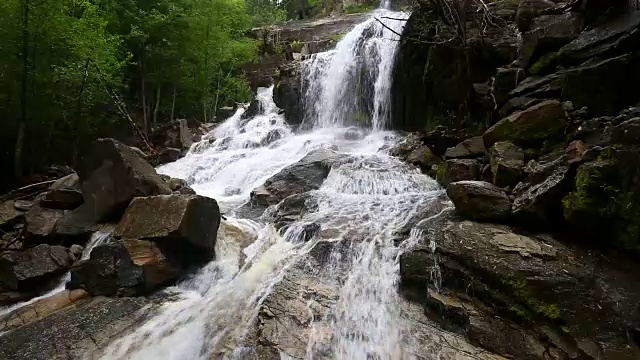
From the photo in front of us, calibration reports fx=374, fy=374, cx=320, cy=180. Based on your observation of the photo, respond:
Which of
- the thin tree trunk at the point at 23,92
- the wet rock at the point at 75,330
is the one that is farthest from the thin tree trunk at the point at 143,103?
the wet rock at the point at 75,330

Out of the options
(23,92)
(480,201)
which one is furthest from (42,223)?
(480,201)

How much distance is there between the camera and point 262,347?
3738 mm

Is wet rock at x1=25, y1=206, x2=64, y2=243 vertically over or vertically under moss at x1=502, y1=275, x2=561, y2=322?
under

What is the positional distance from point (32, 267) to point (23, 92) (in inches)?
232

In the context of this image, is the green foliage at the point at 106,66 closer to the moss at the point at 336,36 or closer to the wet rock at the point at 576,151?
the moss at the point at 336,36

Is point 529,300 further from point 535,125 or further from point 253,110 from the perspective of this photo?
point 253,110

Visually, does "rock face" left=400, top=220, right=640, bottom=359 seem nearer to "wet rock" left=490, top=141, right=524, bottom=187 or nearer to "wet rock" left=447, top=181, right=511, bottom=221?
"wet rock" left=447, top=181, right=511, bottom=221

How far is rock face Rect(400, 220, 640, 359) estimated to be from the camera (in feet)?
11.1

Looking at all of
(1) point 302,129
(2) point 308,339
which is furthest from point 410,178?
(1) point 302,129

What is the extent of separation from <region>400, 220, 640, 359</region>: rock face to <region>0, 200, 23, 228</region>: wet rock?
7.89 meters

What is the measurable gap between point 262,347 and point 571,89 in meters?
5.73

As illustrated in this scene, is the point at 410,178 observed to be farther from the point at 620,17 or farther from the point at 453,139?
the point at 620,17

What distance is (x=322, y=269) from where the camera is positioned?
4949mm

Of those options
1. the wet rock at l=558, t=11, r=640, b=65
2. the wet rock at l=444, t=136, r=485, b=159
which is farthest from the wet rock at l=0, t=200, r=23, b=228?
the wet rock at l=558, t=11, r=640, b=65
